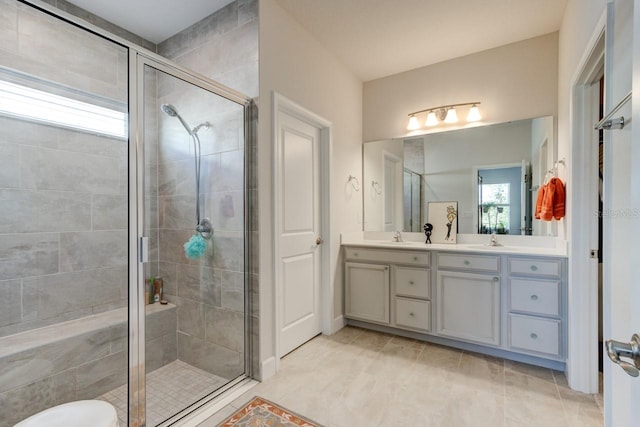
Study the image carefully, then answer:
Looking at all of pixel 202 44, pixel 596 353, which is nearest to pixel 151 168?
pixel 202 44

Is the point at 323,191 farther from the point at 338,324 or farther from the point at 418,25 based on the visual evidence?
the point at 418,25

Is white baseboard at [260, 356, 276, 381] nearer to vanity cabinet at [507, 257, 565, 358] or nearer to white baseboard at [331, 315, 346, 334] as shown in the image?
white baseboard at [331, 315, 346, 334]

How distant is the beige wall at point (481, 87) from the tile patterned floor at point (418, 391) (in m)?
2.23

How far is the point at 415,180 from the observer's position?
3244 mm

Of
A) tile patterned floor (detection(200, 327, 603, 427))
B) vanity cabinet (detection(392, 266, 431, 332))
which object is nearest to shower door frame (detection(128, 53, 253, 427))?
tile patterned floor (detection(200, 327, 603, 427))

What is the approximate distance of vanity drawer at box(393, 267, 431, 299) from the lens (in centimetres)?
273

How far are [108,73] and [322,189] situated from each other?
1.92 meters

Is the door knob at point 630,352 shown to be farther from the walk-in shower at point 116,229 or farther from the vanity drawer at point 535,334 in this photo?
the vanity drawer at point 535,334

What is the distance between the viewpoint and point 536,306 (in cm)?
227

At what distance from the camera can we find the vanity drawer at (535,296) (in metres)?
2.21

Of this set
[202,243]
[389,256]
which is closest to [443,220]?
[389,256]

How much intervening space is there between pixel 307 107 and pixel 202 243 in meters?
1.49

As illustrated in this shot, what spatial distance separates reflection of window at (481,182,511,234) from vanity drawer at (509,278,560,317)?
646 mm

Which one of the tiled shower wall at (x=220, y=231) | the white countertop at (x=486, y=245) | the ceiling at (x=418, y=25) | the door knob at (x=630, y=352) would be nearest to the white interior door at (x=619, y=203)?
the door knob at (x=630, y=352)
